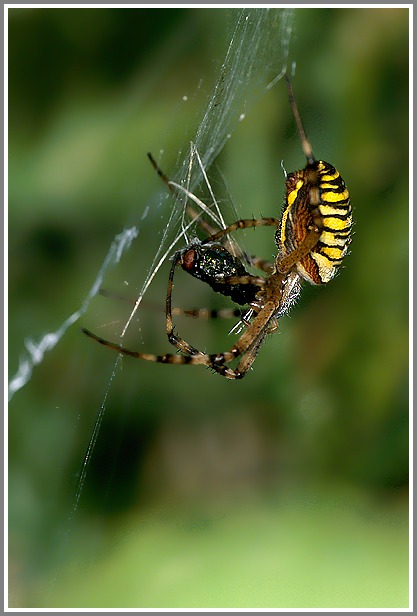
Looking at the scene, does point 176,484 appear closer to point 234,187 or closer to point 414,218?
point 234,187

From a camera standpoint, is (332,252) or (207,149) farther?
(207,149)

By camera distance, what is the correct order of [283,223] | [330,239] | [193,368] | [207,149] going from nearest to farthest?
1. [330,239]
2. [283,223]
3. [207,149]
4. [193,368]

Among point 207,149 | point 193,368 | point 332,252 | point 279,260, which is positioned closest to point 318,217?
point 332,252

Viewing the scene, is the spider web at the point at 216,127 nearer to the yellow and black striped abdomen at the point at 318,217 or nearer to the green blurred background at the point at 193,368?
the green blurred background at the point at 193,368

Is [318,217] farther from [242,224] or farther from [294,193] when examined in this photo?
[242,224]

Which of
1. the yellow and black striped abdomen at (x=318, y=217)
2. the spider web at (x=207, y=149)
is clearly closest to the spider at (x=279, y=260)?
the yellow and black striped abdomen at (x=318, y=217)

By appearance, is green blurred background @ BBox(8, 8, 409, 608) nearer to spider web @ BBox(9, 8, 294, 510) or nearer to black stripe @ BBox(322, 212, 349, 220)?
spider web @ BBox(9, 8, 294, 510)

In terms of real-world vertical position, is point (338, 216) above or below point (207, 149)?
below
